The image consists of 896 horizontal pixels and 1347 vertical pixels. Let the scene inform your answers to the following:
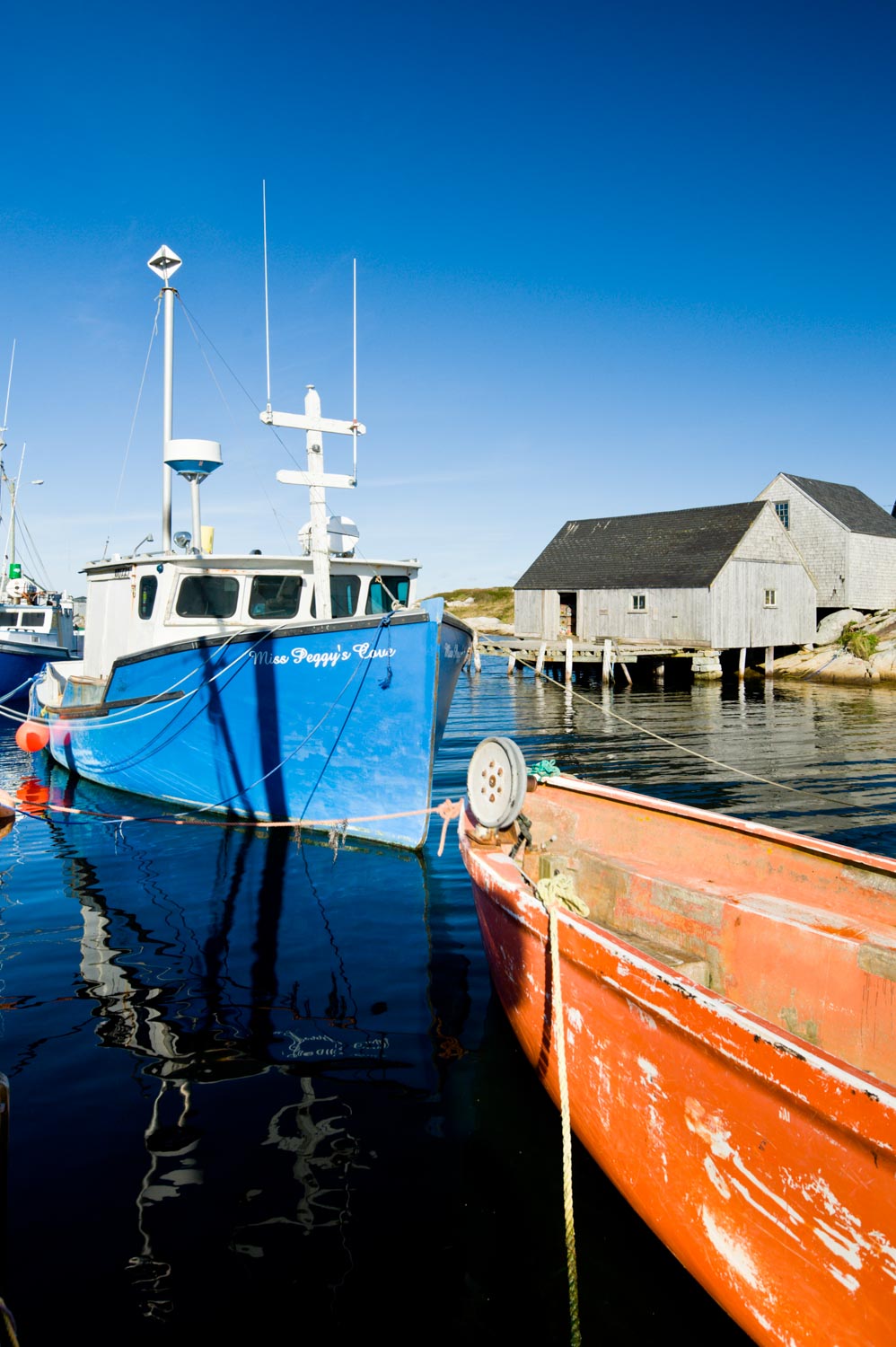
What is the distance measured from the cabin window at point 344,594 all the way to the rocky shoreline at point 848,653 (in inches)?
1171

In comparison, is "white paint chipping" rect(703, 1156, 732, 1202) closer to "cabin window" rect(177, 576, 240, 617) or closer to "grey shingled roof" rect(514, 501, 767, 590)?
"cabin window" rect(177, 576, 240, 617)

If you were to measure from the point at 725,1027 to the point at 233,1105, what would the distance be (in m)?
3.19

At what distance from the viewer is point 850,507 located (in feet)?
145

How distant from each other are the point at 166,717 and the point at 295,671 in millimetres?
2478

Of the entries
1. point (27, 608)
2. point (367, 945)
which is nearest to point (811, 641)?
point (27, 608)

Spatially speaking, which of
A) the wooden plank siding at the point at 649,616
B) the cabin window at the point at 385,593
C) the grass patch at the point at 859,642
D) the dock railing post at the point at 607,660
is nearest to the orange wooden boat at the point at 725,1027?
the cabin window at the point at 385,593

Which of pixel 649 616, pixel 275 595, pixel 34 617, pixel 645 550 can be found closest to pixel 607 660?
pixel 649 616

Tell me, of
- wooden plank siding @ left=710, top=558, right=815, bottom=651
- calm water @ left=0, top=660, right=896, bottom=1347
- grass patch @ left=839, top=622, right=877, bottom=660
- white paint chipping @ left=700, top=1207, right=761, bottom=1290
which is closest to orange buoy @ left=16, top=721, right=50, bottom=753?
calm water @ left=0, top=660, right=896, bottom=1347

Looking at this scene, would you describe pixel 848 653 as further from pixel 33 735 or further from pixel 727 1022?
pixel 727 1022

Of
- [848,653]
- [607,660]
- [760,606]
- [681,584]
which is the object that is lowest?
[607,660]

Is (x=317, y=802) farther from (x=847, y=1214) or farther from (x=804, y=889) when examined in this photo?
(x=847, y=1214)

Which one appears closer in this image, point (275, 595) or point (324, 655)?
point (324, 655)

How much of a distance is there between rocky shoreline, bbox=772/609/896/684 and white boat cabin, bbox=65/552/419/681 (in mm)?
29562

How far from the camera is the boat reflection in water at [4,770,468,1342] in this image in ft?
12.1
